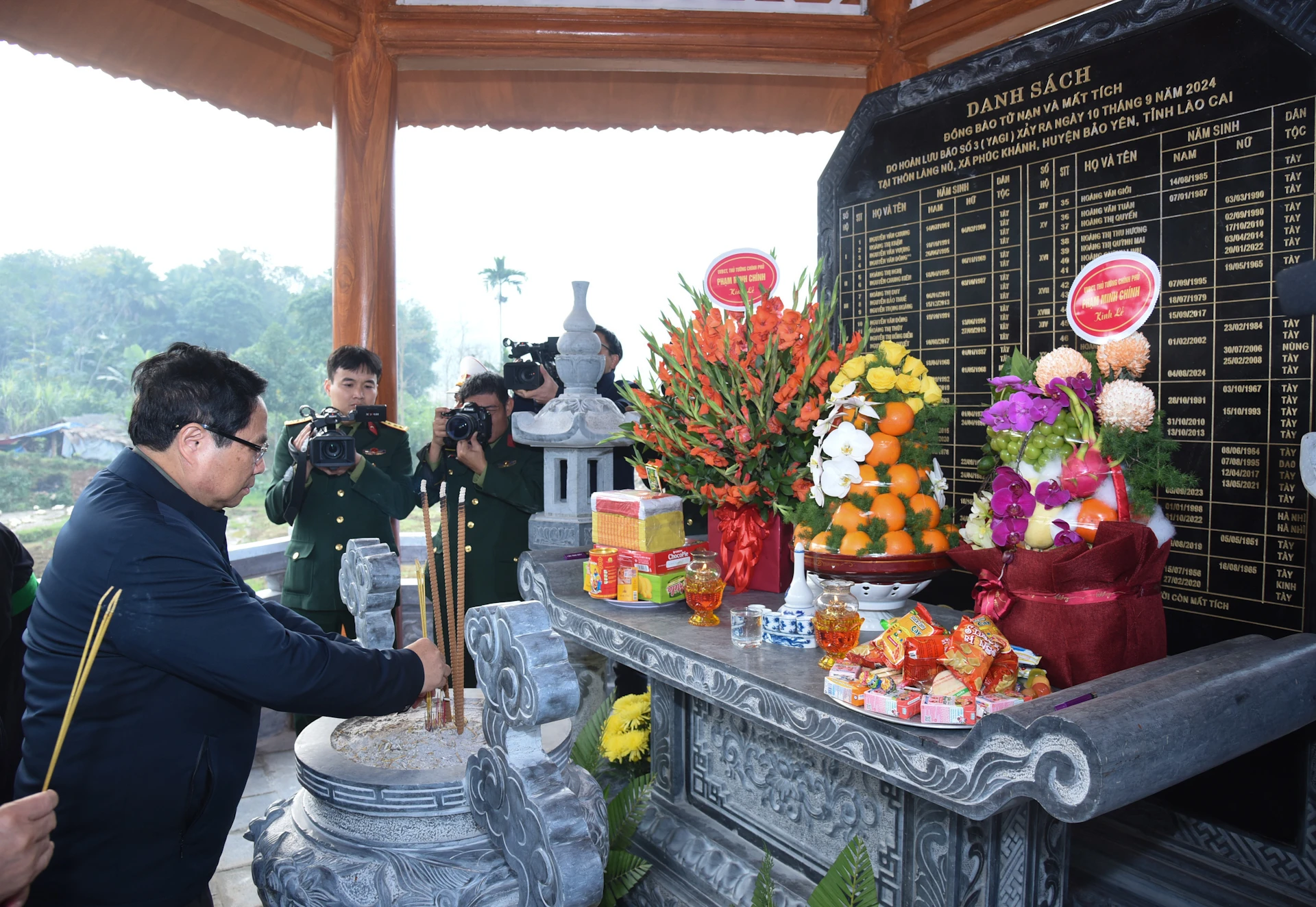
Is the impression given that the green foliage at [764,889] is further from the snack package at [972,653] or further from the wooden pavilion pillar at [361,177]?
the wooden pavilion pillar at [361,177]

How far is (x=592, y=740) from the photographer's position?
2.28 metres

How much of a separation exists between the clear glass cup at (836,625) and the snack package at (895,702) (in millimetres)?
206

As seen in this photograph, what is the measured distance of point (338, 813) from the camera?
1.39 m

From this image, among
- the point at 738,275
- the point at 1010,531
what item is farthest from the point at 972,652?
the point at 738,275

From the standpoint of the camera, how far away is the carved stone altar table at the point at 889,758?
3.57 ft

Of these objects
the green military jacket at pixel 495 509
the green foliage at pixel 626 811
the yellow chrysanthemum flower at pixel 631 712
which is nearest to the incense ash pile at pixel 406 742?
the green foliage at pixel 626 811

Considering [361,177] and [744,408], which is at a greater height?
[361,177]

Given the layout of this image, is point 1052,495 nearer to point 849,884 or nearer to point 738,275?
point 849,884

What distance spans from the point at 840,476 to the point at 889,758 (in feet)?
1.95

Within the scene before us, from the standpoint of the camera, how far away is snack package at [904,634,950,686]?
4.33ft

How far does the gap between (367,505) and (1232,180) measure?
2.66 metres

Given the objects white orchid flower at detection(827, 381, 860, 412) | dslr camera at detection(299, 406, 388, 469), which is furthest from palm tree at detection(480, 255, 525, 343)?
white orchid flower at detection(827, 381, 860, 412)

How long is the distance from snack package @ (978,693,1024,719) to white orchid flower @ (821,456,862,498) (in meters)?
0.54

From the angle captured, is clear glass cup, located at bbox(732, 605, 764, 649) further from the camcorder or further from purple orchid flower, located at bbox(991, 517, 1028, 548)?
the camcorder
